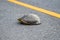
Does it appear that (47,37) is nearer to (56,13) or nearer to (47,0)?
(56,13)

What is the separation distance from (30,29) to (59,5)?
2187 millimetres

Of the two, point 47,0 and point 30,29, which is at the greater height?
point 47,0

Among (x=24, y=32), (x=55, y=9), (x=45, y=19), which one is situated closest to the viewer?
(x=24, y=32)

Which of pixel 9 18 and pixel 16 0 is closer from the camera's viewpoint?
pixel 9 18

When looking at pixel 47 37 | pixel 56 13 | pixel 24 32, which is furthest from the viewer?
pixel 56 13

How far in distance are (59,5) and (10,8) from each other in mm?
1279

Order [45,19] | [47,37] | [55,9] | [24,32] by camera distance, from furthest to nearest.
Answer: [55,9] < [45,19] < [24,32] < [47,37]

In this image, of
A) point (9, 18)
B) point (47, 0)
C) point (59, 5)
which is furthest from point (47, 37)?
point (47, 0)

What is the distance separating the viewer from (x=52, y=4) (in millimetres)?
6141

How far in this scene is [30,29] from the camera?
3.99 meters

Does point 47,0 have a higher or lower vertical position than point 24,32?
higher

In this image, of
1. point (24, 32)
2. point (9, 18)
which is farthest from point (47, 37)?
point (9, 18)

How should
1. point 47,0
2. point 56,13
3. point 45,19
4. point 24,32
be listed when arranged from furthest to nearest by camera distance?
point 47,0 → point 56,13 → point 45,19 → point 24,32

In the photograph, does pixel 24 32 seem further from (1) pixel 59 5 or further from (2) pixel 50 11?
(1) pixel 59 5
